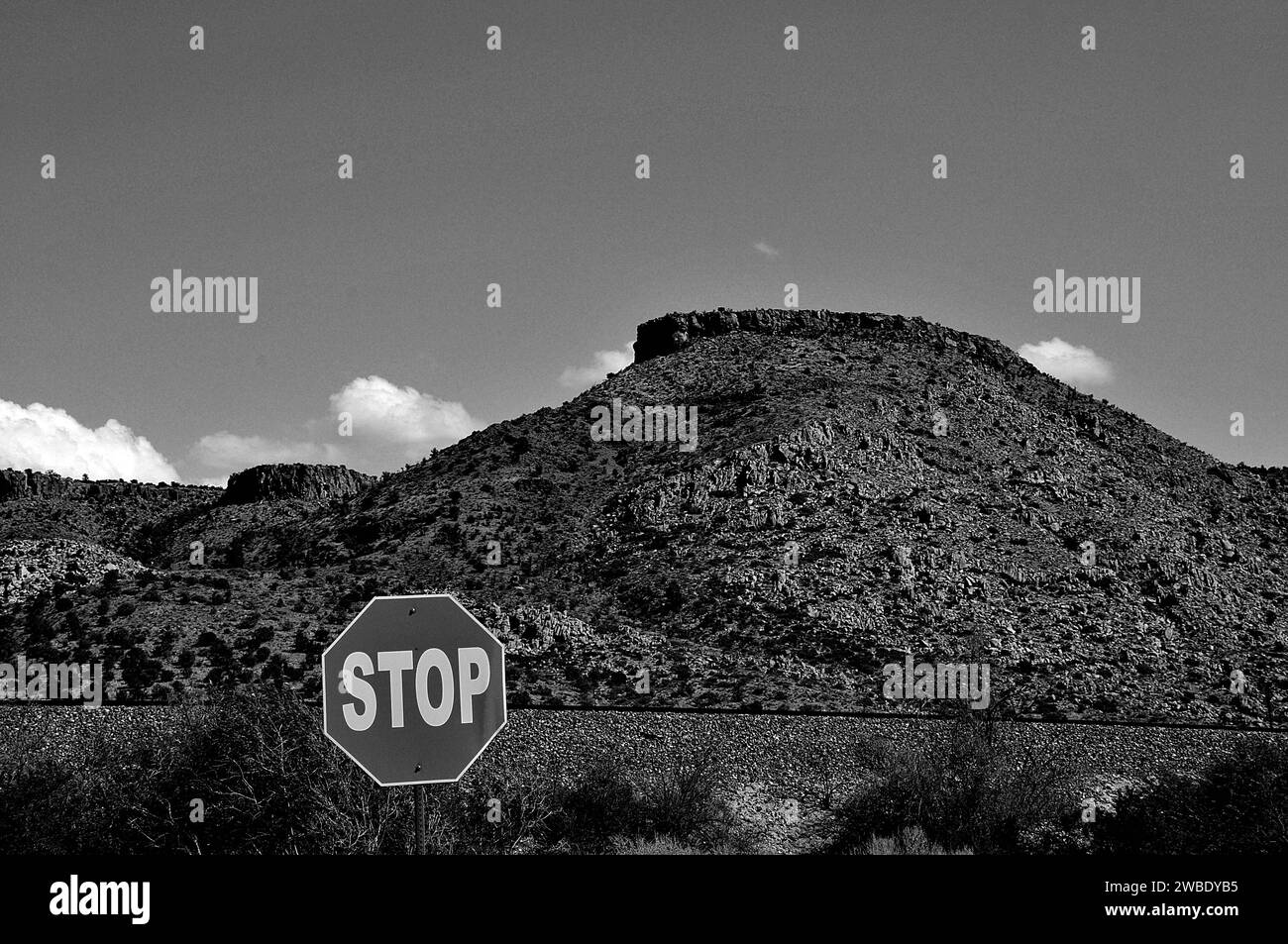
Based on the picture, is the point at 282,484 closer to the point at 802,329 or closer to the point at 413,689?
the point at 802,329

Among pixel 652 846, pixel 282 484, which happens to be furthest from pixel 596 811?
pixel 282 484

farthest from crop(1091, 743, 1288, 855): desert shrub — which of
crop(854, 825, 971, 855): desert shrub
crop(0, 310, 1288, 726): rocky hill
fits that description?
crop(0, 310, 1288, 726): rocky hill

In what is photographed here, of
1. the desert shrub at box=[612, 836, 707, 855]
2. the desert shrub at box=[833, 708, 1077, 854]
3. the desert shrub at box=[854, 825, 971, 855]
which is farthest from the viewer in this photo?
the desert shrub at box=[833, 708, 1077, 854]

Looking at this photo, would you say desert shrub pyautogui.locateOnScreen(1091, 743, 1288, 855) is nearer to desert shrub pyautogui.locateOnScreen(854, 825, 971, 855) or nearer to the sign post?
desert shrub pyautogui.locateOnScreen(854, 825, 971, 855)

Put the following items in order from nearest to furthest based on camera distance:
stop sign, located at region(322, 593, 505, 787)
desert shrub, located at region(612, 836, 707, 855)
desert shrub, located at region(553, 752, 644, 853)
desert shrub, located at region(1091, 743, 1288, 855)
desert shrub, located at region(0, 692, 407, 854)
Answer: stop sign, located at region(322, 593, 505, 787), desert shrub, located at region(0, 692, 407, 854), desert shrub, located at region(612, 836, 707, 855), desert shrub, located at region(1091, 743, 1288, 855), desert shrub, located at region(553, 752, 644, 853)

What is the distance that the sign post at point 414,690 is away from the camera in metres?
7.46

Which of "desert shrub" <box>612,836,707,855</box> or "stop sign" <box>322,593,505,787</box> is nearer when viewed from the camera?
"stop sign" <box>322,593,505,787</box>

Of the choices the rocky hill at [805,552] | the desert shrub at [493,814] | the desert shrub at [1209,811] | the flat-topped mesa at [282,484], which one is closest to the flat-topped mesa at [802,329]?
the rocky hill at [805,552]

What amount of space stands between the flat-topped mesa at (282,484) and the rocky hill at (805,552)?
1062cm

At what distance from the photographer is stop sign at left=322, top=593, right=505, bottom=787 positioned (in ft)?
24.5

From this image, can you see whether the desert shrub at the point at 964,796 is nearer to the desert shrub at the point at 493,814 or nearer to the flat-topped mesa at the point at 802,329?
the desert shrub at the point at 493,814

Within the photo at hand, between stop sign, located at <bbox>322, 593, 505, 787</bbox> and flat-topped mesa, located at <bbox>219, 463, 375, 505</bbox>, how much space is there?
89.7m

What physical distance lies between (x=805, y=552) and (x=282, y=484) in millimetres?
52496

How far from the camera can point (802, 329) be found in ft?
277
